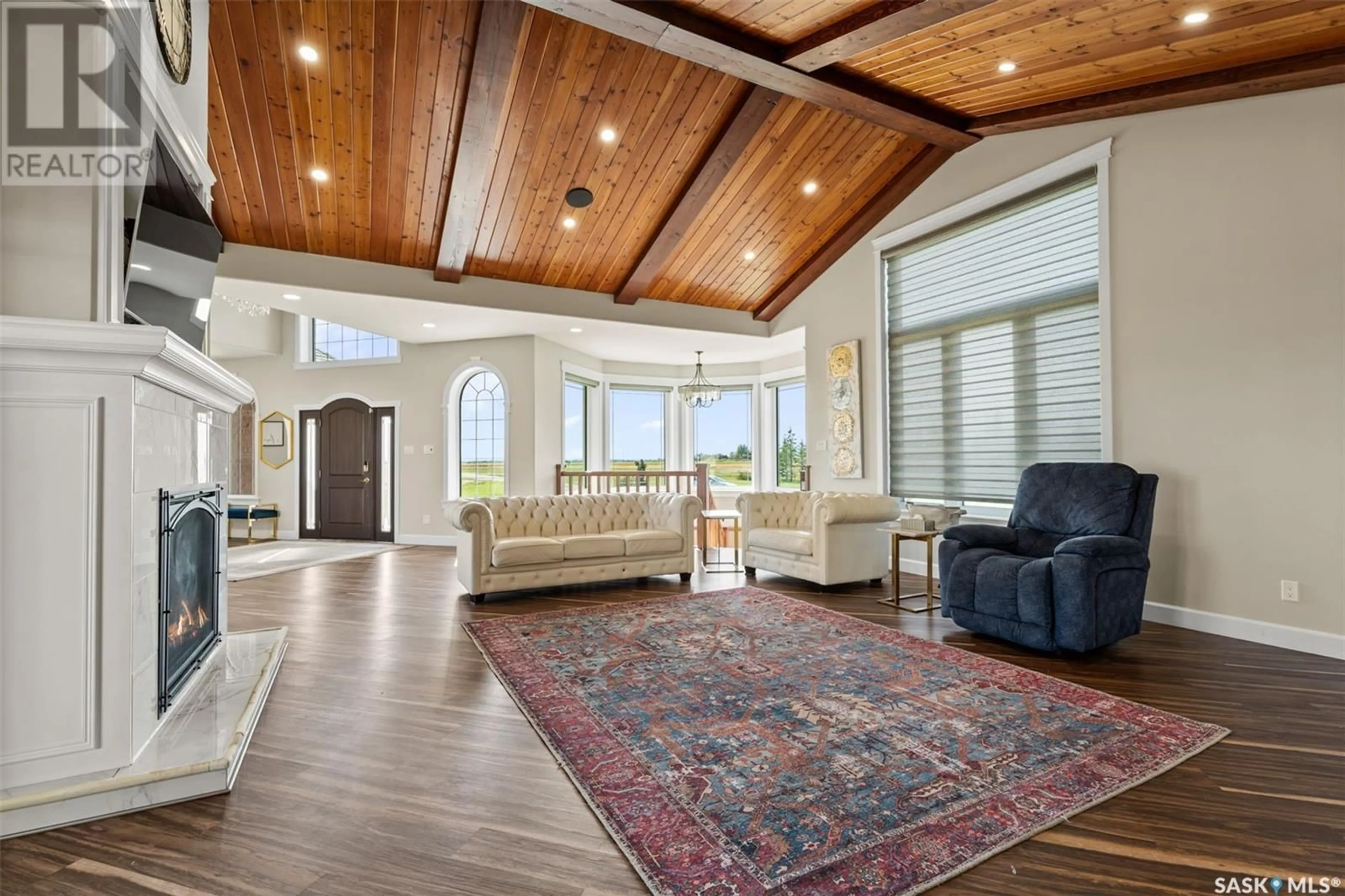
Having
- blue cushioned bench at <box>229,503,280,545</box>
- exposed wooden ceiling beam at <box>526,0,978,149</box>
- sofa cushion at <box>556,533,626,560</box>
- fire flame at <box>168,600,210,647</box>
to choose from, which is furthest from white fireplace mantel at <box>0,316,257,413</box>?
blue cushioned bench at <box>229,503,280,545</box>

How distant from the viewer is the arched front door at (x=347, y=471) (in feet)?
29.2

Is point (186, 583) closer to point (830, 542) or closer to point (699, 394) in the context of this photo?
point (830, 542)

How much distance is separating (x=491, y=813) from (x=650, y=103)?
469 cm

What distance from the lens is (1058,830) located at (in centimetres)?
179

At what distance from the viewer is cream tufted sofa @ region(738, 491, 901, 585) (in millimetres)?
5016

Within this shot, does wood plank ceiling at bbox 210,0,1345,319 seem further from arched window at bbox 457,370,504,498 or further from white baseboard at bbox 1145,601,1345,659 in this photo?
white baseboard at bbox 1145,601,1345,659

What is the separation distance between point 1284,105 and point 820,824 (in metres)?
4.58

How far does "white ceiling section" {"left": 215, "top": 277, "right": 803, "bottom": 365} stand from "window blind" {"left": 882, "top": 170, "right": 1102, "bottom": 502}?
1934mm

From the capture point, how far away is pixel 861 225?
6336mm

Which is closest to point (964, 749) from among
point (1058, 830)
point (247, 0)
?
point (1058, 830)

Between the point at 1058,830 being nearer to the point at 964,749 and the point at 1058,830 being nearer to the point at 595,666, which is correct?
the point at 964,749

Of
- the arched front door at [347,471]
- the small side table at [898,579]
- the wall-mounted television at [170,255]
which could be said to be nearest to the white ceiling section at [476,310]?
the arched front door at [347,471]

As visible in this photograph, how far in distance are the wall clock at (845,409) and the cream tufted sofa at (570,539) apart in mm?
1822

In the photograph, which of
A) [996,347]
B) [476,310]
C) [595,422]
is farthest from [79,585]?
[595,422]
